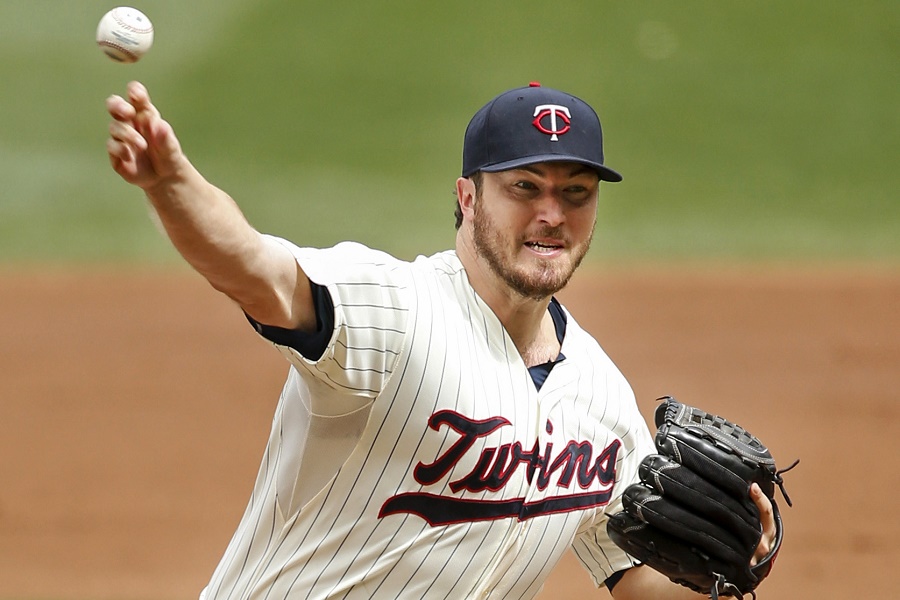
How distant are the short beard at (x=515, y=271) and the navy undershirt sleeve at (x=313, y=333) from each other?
0.61m

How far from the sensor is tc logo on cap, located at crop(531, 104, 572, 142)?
2.93m

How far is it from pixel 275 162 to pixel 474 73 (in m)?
2.36

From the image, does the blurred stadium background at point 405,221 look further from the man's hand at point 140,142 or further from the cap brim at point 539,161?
the man's hand at point 140,142

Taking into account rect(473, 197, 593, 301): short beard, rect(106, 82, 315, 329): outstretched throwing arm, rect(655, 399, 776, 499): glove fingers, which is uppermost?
rect(473, 197, 593, 301): short beard

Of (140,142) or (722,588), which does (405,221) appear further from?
(140,142)

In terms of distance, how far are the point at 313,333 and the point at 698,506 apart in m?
1.12

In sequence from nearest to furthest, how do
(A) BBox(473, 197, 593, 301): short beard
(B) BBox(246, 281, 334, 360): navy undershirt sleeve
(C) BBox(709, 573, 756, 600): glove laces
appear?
(B) BBox(246, 281, 334, 360): navy undershirt sleeve
(A) BBox(473, 197, 593, 301): short beard
(C) BBox(709, 573, 756, 600): glove laces

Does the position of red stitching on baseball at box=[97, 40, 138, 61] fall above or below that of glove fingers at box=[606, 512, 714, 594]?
above

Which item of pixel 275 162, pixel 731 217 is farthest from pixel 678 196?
pixel 275 162

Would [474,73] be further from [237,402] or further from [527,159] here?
[527,159]

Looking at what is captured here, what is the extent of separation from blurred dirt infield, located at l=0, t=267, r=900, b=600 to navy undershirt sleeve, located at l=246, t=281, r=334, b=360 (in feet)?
15.1

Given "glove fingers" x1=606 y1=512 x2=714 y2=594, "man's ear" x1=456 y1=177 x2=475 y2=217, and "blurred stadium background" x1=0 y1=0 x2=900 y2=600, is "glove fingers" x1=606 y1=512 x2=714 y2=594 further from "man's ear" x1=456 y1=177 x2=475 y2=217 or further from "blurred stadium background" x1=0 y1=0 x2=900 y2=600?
"blurred stadium background" x1=0 y1=0 x2=900 y2=600

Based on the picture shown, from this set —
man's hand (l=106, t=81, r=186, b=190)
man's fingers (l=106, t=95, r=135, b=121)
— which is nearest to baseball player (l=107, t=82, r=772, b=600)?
man's hand (l=106, t=81, r=186, b=190)

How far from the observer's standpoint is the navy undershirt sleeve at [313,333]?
2355mm
